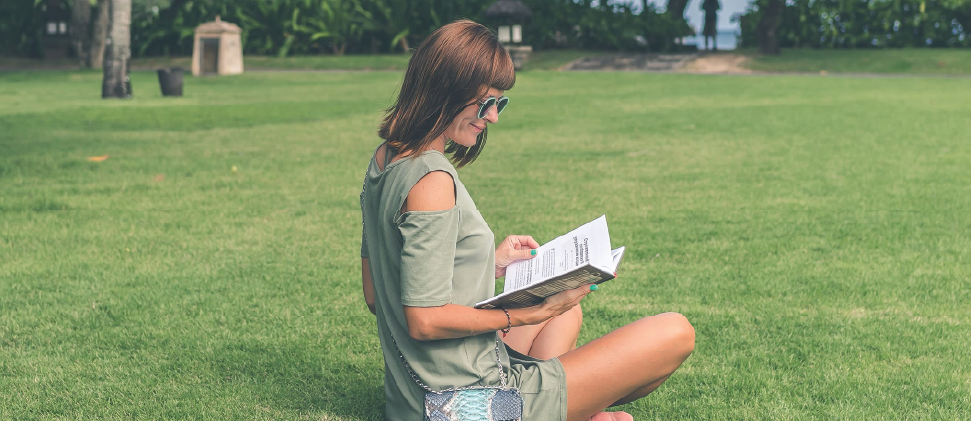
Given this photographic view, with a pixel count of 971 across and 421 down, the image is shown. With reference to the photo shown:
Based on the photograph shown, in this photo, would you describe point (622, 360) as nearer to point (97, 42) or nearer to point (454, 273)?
point (454, 273)

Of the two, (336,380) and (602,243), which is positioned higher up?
(602,243)

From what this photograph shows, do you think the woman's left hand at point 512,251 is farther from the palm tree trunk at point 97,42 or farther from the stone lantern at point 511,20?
the palm tree trunk at point 97,42

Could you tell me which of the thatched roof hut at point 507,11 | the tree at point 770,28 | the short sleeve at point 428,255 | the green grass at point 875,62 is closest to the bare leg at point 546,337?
the short sleeve at point 428,255

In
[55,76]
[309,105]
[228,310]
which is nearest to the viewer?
[228,310]

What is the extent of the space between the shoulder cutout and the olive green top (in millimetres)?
17

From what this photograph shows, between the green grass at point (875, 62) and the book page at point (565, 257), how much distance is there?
2643cm

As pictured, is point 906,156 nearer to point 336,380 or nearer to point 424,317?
point 336,380

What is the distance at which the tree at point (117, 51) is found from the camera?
17.8 m

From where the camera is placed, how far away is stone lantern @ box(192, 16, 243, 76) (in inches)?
1053

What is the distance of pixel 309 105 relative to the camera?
56.0 ft

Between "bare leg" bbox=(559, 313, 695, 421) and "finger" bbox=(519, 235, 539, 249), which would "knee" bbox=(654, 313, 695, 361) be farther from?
"finger" bbox=(519, 235, 539, 249)

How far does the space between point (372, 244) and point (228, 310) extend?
2217mm

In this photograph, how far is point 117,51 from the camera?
59.4 ft

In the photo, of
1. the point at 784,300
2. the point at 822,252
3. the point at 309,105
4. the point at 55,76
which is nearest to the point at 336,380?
the point at 784,300
